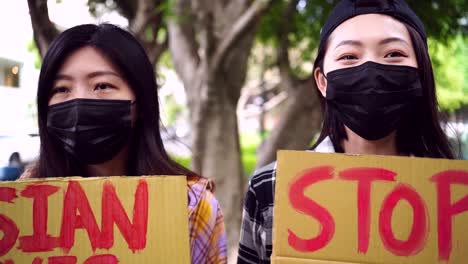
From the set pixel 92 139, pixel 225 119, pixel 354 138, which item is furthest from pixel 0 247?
pixel 225 119

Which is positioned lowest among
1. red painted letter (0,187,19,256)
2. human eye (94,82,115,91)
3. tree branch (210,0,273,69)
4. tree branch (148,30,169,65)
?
red painted letter (0,187,19,256)

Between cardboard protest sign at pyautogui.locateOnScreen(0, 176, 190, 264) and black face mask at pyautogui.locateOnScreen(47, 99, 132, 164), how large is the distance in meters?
0.30

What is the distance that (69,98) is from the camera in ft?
5.13

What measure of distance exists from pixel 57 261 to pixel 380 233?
76 centimetres

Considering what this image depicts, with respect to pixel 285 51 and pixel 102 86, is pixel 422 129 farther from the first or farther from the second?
pixel 285 51

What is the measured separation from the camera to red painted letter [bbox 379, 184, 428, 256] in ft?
3.94

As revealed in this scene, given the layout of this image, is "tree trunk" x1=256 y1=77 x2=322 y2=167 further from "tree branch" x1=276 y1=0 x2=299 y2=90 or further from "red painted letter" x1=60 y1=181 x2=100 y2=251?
"red painted letter" x1=60 y1=181 x2=100 y2=251

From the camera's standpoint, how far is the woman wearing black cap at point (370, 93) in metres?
1.50

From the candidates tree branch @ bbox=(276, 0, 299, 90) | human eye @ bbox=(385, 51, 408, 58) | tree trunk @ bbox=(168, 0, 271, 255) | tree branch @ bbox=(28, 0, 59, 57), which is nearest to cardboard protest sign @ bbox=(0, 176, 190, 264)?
human eye @ bbox=(385, 51, 408, 58)

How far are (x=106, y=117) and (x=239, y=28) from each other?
2.40 metres

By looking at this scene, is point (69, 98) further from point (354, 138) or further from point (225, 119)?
point (225, 119)

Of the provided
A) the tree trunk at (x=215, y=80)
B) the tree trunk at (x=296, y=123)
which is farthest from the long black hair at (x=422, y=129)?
the tree trunk at (x=296, y=123)

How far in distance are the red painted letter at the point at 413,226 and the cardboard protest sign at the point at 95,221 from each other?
471 millimetres

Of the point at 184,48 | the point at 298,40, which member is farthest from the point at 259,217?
the point at 298,40
